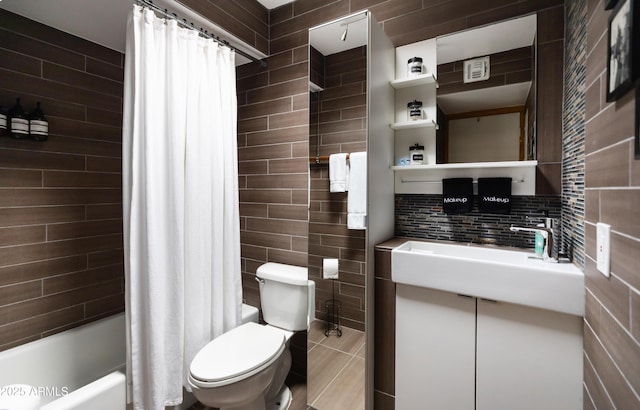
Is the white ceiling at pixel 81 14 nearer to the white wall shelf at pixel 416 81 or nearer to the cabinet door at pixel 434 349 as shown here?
the white wall shelf at pixel 416 81

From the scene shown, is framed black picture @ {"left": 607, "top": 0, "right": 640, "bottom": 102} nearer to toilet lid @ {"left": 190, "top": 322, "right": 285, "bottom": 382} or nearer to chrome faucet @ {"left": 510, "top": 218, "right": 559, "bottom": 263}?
chrome faucet @ {"left": 510, "top": 218, "right": 559, "bottom": 263}

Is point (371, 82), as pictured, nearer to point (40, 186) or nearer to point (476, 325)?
point (476, 325)

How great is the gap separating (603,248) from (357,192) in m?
1.02

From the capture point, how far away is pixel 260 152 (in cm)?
235

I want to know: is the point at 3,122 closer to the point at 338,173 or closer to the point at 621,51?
the point at 338,173

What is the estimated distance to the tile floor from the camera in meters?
1.64

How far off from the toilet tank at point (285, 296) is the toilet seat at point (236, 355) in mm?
183

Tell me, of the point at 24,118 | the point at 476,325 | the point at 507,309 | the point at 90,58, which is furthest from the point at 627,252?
the point at 90,58

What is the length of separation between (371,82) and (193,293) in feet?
5.03

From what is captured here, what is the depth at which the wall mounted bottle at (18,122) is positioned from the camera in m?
1.57

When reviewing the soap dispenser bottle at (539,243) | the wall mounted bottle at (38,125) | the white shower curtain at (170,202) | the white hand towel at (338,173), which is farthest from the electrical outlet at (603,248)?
the wall mounted bottle at (38,125)

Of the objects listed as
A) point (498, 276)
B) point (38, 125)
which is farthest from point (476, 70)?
point (38, 125)

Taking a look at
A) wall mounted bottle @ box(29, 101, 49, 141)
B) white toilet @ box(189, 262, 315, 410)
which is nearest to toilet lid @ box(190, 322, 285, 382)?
white toilet @ box(189, 262, 315, 410)

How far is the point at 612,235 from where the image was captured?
32.5 inches
